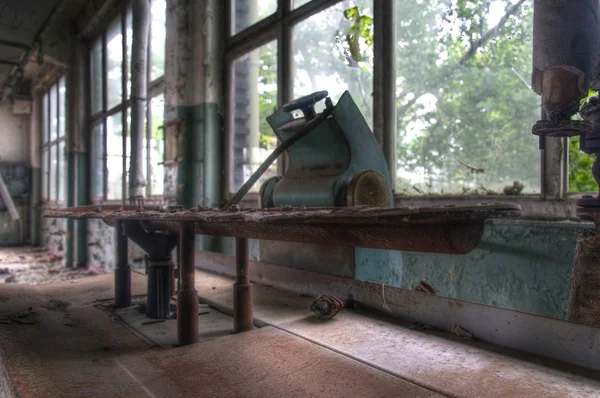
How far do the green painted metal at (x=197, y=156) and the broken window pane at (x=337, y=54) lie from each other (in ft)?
3.54

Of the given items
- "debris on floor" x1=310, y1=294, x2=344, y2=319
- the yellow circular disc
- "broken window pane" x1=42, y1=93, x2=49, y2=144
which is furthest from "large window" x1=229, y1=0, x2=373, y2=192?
"broken window pane" x1=42, y1=93, x2=49, y2=144

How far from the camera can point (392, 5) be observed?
2980 mm

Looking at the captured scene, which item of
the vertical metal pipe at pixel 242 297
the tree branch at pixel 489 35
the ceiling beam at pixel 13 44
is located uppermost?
the ceiling beam at pixel 13 44

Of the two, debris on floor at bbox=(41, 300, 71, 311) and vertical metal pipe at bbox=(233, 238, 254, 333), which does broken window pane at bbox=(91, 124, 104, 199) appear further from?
vertical metal pipe at bbox=(233, 238, 254, 333)

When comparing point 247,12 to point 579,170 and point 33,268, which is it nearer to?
point 579,170

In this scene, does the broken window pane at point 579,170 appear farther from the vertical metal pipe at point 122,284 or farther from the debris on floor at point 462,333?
the vertical metal pipe at point 122,284

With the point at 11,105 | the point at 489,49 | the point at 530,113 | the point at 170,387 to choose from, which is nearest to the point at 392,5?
the point at 489,49

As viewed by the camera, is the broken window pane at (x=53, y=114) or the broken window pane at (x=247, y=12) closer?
the broken window pane at (x=247, y=12)

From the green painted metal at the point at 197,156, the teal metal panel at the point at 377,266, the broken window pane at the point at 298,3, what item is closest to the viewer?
the teal metal panel at the point at 377,266

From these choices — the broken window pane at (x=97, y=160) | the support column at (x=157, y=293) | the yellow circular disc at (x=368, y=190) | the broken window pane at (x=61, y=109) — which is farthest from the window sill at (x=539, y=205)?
the broken window pane at (x=61, y=109)

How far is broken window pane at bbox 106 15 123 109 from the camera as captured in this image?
279 inches

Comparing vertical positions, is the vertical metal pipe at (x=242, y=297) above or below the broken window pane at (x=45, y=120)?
below

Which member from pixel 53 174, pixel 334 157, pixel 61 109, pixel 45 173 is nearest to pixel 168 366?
pixel 334 157

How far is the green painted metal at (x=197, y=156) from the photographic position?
4.42m
